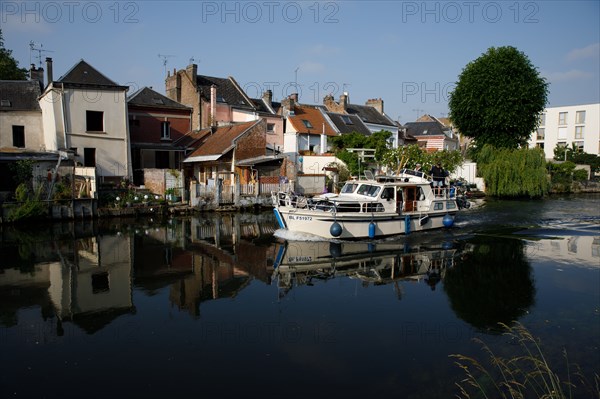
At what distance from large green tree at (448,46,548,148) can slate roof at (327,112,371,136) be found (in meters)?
10.0

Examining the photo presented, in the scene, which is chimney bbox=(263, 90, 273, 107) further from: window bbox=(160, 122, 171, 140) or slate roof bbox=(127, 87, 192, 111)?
window bbox=(160, 122, 171, 140)

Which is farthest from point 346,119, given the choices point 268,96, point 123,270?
point 123,270

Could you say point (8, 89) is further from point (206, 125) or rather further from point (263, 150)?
point (263, 150)

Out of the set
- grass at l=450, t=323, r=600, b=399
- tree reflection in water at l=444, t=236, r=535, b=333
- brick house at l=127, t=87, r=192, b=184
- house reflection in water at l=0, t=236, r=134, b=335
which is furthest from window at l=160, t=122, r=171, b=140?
grass at l=450, t=323, r=600, b=399

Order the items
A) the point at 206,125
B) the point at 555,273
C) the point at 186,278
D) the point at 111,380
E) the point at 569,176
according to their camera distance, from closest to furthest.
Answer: the point at 111,380
the point at 186,278
the point at 555,273
the point at 206,125
the point at 569,176

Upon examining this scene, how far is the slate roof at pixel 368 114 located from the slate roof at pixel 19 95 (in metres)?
31.5

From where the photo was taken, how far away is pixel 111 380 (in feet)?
28.1

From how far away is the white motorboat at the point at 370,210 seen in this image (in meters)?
21.2

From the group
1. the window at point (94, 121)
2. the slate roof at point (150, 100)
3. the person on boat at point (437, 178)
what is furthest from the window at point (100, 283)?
the slate roof at point (150, 100)

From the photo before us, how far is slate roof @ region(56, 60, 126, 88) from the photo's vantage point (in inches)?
1254

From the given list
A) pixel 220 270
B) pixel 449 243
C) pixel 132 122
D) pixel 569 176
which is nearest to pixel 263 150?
pixel 132 122

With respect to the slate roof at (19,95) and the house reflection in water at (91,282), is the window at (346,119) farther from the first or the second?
the house reflection in water at (91,282)

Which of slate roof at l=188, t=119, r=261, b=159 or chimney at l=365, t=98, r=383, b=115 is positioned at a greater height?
chimney at l=365, t=98, r=383, b=115

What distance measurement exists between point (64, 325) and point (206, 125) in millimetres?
32844
